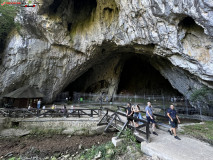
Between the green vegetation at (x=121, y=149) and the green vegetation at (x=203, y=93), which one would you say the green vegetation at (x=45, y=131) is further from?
the green vegetation at (x=203, y=93)

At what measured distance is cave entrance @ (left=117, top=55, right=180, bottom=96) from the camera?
21.3 meters

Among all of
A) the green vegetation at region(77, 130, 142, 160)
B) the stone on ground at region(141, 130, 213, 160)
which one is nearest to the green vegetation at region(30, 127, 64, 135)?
the green vegetation at region(77, 130, 142, 160)

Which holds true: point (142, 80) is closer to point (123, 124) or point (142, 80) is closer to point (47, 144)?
point (123, 124)

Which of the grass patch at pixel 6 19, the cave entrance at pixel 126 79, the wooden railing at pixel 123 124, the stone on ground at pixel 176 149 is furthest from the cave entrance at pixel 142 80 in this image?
the stone on ground at pixel 176 149

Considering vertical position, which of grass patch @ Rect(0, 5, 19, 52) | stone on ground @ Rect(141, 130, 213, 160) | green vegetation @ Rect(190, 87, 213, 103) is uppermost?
grass patch @ Rect(0, 5, 19, 52)

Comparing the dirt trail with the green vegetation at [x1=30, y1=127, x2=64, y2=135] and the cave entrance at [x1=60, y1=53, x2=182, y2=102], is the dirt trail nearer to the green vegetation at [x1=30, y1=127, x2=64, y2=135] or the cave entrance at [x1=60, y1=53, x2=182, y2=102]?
the green vegetation at [x1=30, y1=127, x2=64, y2=135]

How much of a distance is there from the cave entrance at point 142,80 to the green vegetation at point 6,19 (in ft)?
58.2

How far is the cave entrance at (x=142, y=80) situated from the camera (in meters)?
21.3

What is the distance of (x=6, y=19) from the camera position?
11.5 metres

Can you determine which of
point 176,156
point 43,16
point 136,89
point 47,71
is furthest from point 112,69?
point 176,156

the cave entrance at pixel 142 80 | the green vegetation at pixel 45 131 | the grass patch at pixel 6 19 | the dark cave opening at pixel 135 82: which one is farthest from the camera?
the cave entrance at pixel 142 80

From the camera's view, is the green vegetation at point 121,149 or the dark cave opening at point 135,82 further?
the dark cave opening at point 135,82

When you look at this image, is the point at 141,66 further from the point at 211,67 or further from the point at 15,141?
the point at 15,141

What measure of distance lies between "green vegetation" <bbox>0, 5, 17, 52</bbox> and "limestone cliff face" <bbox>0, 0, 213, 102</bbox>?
90 centimetres
